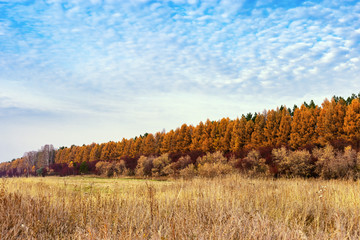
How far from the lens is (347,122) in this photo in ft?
104

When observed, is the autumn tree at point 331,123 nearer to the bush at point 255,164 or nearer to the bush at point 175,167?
the bush at point 255,164

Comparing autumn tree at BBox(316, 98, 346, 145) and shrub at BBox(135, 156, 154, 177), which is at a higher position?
autumn tree at BBox(316, 98, 346, 145)

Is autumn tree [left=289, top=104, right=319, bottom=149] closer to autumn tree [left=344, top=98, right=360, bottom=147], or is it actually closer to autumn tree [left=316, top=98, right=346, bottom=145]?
autumn tree [left=316, top=98, right=346, bottom=145]

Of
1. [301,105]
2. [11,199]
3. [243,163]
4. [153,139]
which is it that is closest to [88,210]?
[11,199]

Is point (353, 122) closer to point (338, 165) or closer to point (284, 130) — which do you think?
point (284, 130)

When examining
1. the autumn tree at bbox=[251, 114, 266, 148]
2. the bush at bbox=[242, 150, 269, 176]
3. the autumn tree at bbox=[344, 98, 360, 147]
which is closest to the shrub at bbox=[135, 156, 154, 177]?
the autumn tree at bbox=[251, 114, 266, 148]

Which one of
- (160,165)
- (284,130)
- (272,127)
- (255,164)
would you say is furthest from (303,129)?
(160,165)

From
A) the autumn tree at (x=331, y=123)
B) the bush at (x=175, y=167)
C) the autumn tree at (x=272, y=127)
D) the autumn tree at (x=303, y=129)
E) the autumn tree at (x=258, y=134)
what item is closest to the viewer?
the bush at (x=175, y=167)

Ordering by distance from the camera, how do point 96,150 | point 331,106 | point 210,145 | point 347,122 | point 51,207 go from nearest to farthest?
point 51,207, point 347,122, point 331,106, point 210,145, point 96,150

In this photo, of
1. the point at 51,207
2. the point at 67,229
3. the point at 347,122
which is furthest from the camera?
the point at 347,122

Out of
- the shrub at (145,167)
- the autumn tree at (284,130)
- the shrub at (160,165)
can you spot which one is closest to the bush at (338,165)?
the autumn tree at (284,130)

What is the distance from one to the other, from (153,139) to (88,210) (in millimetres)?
47961

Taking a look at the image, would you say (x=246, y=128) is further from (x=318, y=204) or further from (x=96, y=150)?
(x=96, y=150)

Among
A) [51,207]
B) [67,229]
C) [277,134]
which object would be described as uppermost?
[277,134]
